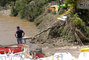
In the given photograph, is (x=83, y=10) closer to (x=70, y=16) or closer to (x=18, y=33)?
Result: (x=70, y=16)

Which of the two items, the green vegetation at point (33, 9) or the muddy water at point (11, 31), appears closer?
the muddy water at point (11, 31)

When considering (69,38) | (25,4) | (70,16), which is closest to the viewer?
(69,38)

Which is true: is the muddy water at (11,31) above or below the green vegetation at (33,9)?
below

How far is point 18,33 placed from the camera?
1394 cm

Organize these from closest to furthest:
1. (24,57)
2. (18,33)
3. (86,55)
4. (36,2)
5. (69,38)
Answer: (86,55) → (24,57) → (18,33) → (69,38) → (36,2)

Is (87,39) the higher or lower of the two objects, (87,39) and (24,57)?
the lower

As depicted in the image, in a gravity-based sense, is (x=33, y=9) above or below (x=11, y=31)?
above

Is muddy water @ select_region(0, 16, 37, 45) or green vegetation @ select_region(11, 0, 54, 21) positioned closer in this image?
muddy water @ select_region(0, 16, 37, 45)

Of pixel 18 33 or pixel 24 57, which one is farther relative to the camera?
pixel 18 33

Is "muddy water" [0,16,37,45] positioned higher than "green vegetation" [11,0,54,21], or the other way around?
"green vegetation" [11,0,54,21]

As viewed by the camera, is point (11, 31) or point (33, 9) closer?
point (11, 31)

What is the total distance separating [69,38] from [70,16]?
83.5 inches

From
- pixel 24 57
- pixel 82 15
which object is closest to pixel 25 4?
pixel 82 15

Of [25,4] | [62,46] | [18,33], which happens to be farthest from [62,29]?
[25,4]
